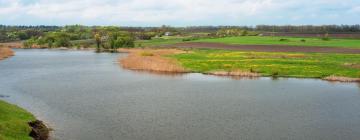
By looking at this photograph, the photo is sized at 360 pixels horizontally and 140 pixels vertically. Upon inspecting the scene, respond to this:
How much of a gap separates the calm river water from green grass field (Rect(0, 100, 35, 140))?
1.71m

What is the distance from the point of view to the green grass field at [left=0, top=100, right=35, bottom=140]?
2169 cm

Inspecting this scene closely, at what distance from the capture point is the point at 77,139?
938 inches

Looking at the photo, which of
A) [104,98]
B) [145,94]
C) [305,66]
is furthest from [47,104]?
[305,66]

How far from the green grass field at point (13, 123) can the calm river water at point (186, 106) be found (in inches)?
67.4

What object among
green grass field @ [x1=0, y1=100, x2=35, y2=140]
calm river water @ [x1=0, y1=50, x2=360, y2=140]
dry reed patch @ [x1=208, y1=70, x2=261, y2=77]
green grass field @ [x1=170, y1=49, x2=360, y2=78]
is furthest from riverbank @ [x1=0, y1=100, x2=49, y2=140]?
green grass field @ [x1=170, y1=49, x2=360, y2=78]

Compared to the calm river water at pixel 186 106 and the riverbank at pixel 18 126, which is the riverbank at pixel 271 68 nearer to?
the calm river water at pixel 186 106

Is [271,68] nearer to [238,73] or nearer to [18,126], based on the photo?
[238,73]

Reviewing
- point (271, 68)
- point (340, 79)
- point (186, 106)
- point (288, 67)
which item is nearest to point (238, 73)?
point (271, 68)

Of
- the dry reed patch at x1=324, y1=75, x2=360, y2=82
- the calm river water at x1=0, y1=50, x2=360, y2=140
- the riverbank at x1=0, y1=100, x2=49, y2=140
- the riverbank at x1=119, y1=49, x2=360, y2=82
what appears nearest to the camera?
the riverbank at x1=0, y1=100, x2=49, y2=140

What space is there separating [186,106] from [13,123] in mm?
14074

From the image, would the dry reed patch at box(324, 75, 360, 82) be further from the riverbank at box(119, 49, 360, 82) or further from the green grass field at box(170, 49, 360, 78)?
the green grass field at box(170, 49, 360, 78)

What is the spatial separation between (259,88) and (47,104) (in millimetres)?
21214

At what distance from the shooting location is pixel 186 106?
111 ft

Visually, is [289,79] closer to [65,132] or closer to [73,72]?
[73,72]
